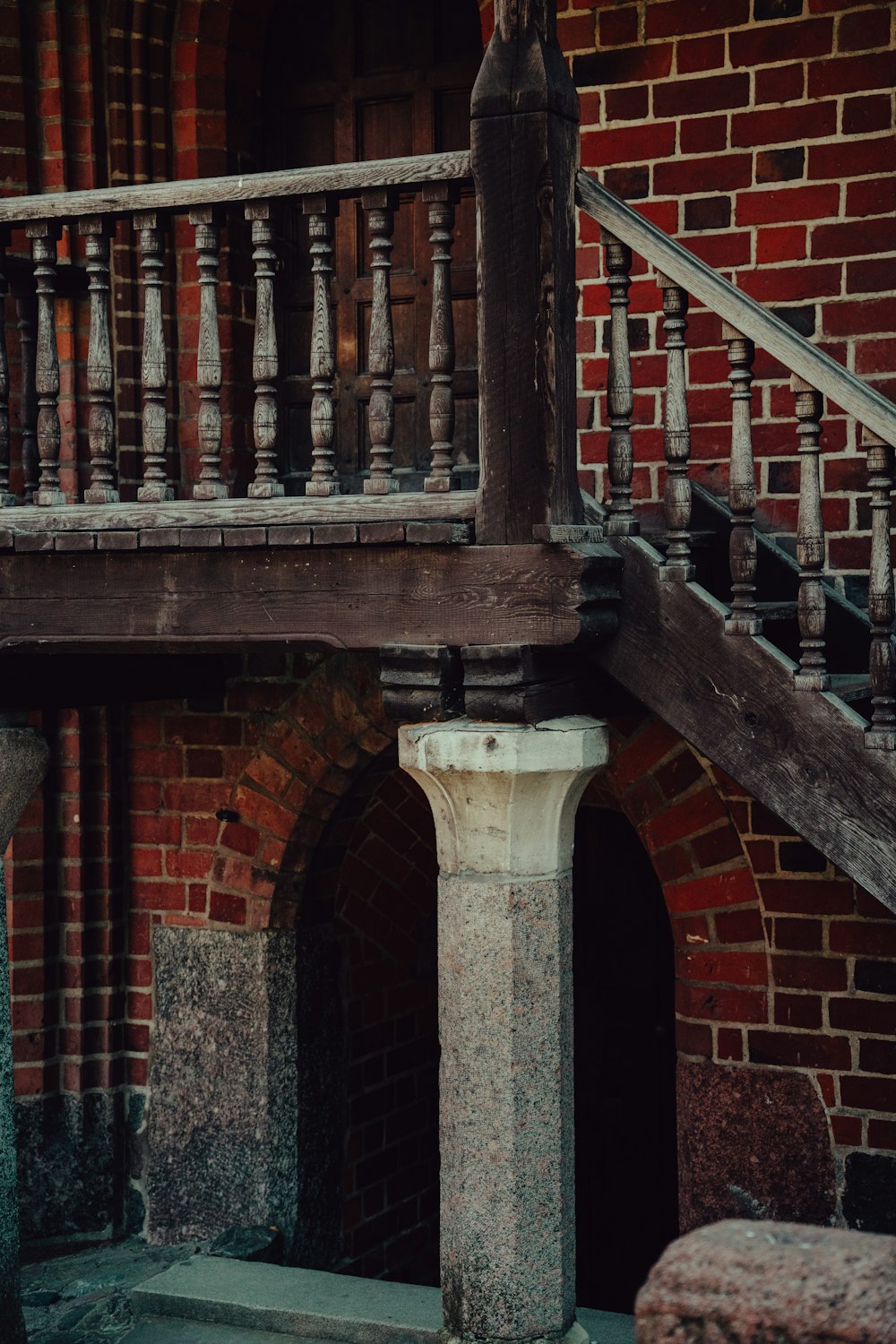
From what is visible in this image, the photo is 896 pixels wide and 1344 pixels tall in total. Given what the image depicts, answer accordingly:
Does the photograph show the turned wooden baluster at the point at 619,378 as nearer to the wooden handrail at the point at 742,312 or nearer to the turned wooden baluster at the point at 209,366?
the wooden handrail at the point at 742,312

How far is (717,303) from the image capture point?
3.86 meters

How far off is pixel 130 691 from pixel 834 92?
290 cm

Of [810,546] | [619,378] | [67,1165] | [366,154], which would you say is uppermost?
[366,154]

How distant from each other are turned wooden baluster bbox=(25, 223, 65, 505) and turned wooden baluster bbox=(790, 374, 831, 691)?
200 cm

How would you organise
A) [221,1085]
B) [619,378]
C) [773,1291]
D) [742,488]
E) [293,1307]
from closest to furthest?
[773,1291] < [742,488] < [619,378] < [293,1307] < [221,1085]

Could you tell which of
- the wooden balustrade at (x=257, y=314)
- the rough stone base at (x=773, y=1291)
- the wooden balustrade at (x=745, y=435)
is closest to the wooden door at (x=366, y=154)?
the wooden balustrade at (x=257, y=314)

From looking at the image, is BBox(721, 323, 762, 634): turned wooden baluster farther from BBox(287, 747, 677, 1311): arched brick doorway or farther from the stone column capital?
BBox(287, 747, 677, 1311): arched brick doorway

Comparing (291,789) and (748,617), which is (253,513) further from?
(291,789)

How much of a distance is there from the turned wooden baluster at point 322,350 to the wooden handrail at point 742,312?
65cm

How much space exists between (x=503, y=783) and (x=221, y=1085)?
2.53 meters

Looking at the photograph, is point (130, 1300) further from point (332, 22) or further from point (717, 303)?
point (332, 22)

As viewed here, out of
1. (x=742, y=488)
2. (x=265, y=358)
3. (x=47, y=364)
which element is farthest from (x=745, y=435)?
(x=47, y=364)

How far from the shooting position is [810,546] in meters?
3.85

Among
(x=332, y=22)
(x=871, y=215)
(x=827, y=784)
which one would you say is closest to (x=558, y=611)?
(x=827, y=784)
